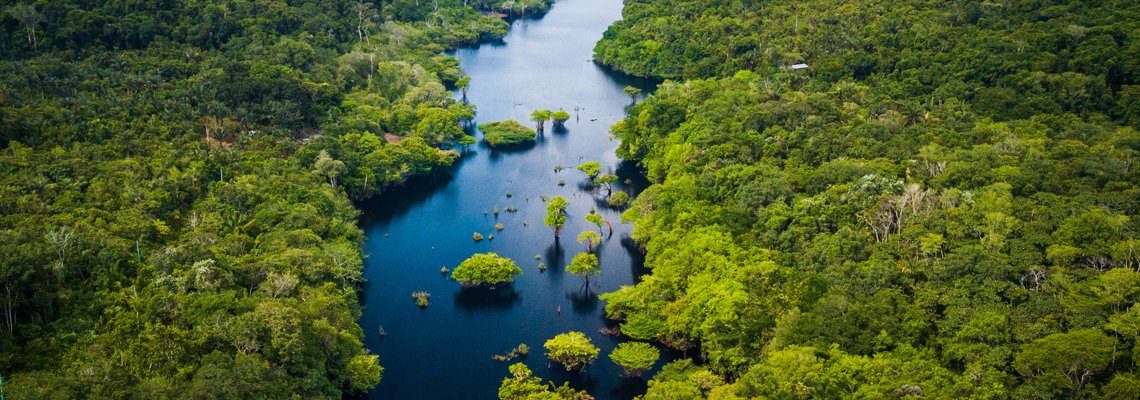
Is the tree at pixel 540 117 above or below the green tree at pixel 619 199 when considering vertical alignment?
above

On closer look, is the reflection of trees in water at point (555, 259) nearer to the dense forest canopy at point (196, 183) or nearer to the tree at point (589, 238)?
the tree at point (589, 238)

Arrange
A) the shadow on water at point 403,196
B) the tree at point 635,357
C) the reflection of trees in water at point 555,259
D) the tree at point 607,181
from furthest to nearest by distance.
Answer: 1. the tree at point 607,181
2. the shadow on water at point 403,196
3. the reflection of trees in water at point 555,259
4. the tree at point 635,357

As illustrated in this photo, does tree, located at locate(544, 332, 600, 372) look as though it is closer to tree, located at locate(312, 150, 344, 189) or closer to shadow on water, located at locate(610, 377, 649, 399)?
shadow on water, located at locate(610, 377, 649, 399)

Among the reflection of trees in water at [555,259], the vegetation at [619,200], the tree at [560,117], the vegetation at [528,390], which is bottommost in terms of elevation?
the reflection of trees in water at [555,259]

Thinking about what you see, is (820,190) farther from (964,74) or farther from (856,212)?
(964,74)

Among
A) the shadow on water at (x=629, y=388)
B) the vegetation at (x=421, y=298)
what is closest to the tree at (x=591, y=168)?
the vegetation at (x=421, y=298)
